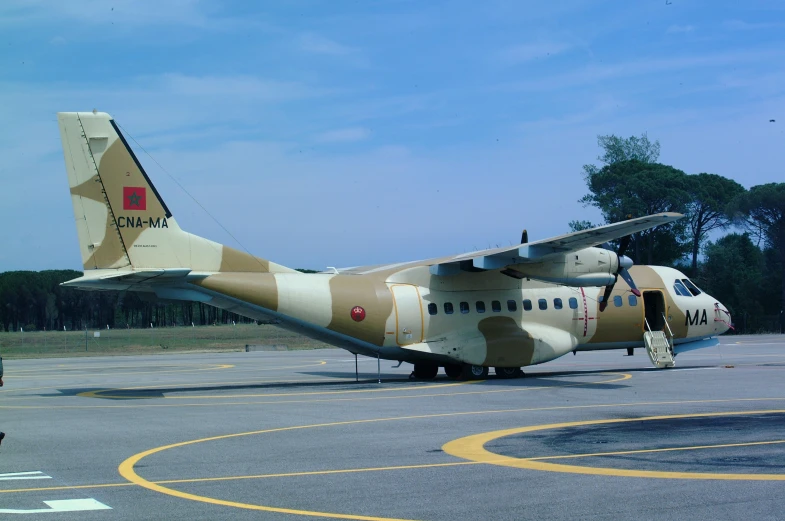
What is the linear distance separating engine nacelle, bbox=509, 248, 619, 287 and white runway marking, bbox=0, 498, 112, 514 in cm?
1800

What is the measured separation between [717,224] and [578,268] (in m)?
59.2

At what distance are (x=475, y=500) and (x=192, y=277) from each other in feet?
51.0

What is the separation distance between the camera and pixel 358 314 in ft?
83.6

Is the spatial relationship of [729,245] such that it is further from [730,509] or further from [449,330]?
[730,509]

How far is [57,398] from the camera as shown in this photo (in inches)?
928

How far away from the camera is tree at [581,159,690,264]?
70.2 meters

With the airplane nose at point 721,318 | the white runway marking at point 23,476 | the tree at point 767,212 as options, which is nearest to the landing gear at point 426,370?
the airplane nose at point 721,318

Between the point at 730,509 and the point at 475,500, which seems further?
the point at 475,500

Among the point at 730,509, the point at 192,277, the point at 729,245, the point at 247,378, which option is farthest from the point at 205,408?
the point at 729,245

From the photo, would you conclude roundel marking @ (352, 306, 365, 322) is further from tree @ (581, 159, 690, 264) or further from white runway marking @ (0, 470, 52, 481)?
tree @ (581, 159, 690, 264)

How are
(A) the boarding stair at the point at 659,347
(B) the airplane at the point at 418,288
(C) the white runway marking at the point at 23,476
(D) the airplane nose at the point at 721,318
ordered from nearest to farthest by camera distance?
(C) the white runway marking at the point at 23,476
(B) the airplane at the point at 418,288
(A) the boarding stair at the point at 659,347
(D) the airplane nose at the point at 721,318

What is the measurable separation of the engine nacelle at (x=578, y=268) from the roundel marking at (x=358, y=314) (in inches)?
183

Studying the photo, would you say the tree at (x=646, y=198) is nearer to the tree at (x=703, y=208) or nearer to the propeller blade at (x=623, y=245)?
the tree at (x=703, y=208)

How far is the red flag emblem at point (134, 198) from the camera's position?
77.6 feet
